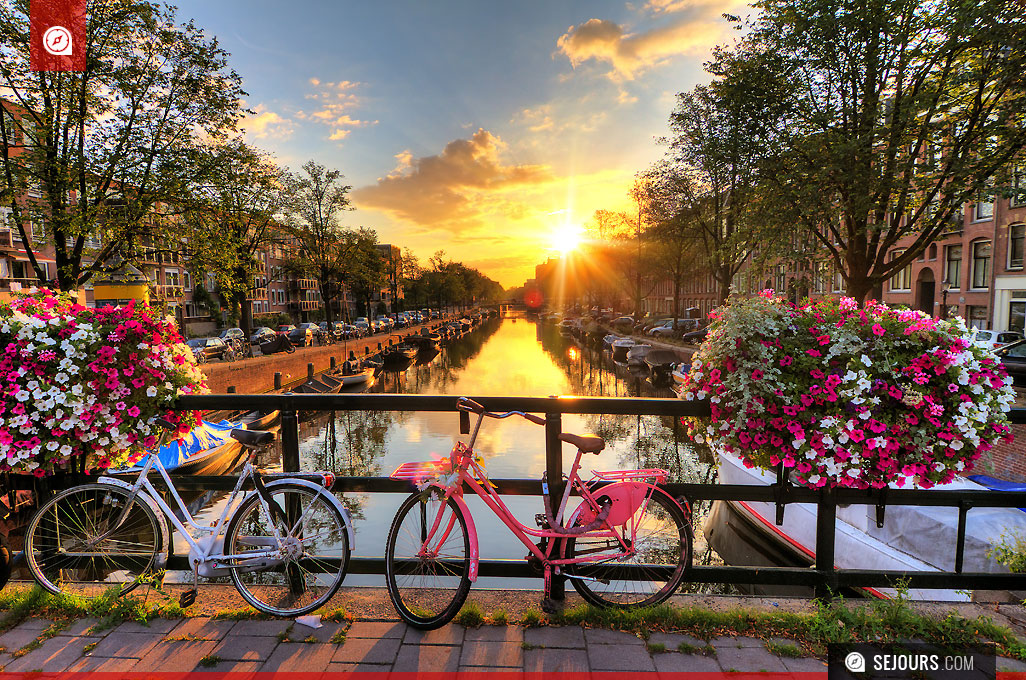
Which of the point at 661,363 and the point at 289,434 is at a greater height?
the point at 289,434

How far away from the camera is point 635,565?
10.0 ft

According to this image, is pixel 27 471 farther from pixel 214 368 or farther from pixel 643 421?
pixel 214 368

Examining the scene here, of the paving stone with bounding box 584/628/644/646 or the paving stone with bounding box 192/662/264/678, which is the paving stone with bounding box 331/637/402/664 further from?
the paving stone with bounding box 584/628/644/646

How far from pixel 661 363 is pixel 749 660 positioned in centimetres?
2602

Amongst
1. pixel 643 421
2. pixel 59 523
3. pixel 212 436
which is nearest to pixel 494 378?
pixel 643 421

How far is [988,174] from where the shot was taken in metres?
13.4

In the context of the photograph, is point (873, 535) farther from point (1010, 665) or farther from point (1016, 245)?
point (1016, 245)

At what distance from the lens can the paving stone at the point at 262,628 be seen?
2.78 m

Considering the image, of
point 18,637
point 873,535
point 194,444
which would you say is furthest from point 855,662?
point 194,444

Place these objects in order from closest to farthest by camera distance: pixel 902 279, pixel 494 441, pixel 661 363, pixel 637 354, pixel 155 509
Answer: pixel 155 509, pixel 494 441, pixel 661 363, pixel 637 354, pixel 902 279

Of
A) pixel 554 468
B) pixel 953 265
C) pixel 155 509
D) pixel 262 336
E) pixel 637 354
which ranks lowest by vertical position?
pixel 637 354

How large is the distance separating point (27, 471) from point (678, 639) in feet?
12.7

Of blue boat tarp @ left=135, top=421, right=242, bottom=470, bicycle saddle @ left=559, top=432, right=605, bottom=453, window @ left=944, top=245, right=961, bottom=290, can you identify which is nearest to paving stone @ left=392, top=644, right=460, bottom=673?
bicycle saddle @ left=559, top=432, right=605, bottom=453

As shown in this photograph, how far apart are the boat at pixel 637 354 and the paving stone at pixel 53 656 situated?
1239 inches
